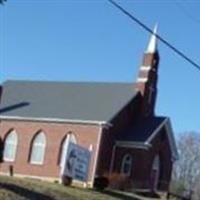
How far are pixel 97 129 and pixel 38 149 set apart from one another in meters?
6.60

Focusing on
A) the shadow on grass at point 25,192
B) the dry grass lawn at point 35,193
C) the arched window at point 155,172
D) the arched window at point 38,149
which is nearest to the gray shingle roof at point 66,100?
the arched window at point 38,149

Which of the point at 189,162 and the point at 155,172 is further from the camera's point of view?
the point at 189,162

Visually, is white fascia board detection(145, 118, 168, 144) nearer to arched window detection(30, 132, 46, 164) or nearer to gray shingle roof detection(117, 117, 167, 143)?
gray shingle roof detection(117, 117, 167, 143)

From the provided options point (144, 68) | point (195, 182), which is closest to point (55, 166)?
point (144, 68)

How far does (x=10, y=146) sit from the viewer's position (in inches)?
2608

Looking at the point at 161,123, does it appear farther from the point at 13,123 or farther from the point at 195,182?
the point at 195,182

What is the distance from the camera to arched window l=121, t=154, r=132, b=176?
205 ft

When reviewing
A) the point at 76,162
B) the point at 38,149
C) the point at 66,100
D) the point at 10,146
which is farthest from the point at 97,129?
the point at 76,162

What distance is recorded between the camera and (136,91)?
6481cm

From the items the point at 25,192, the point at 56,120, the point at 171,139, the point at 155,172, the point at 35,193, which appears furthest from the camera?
the point at 171,139

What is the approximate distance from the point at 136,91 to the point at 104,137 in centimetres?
607

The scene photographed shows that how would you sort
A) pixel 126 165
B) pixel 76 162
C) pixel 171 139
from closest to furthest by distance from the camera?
1. pixel 76 162
2. pixel 126 165
3. pixel 171 139

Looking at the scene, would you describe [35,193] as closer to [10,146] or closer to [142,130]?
[142,130]

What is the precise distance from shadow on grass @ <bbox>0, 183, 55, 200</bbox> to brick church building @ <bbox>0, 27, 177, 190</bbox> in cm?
2492
